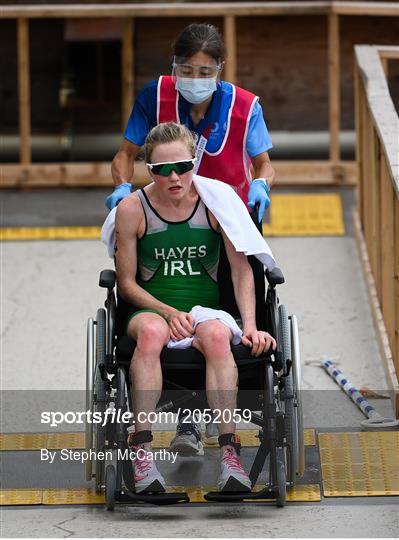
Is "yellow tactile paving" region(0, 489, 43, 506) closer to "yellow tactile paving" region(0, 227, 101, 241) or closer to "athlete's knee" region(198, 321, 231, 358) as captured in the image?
"athlete's knee" region(198, 321, 231, 358)

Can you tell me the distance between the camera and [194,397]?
5574mm

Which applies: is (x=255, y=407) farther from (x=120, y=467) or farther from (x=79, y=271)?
(x=79, y=271)

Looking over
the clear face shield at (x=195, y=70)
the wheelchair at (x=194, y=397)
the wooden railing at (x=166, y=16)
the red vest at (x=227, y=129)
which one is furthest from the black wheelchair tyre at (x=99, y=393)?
the wooden railing at (x=166, y=16)

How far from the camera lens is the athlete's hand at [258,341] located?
5.45 meters

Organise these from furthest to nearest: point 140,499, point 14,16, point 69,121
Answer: point 69,121, point 14,16, point 140,499

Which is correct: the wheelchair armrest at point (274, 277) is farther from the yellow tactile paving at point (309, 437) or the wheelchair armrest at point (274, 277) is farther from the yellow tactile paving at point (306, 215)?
the yellow tactile paving at point (306, 215)

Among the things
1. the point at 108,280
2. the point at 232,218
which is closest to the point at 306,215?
the point at 232,218

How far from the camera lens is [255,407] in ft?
18.4

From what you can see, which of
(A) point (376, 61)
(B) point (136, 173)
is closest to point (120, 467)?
(A) point (376, 61)

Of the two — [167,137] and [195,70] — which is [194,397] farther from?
[195,70]

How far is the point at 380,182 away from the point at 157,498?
2955 mm

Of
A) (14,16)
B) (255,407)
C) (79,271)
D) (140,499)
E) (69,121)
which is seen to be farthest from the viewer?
(69,121)

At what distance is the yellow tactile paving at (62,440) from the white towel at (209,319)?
772mm

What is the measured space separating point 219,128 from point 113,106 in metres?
5.55
